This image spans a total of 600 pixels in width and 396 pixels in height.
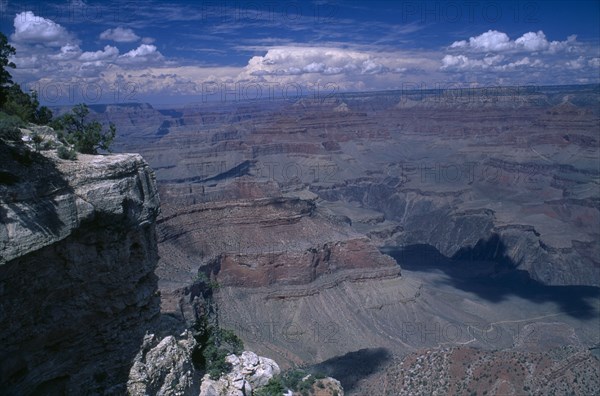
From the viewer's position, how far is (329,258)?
5534 centimetres

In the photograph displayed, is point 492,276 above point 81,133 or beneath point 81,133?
beneath

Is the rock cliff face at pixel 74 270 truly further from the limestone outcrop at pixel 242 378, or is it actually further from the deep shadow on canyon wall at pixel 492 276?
the deep shadow on canyon wall at pixel 492 276

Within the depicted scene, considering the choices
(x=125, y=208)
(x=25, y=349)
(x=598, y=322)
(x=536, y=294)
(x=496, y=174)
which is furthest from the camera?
(x=496, y=174)

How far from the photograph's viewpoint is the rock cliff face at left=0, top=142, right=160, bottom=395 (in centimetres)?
1190

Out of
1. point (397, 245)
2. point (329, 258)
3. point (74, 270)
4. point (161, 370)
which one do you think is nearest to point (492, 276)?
point (397, 245)

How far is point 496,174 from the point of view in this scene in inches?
5020

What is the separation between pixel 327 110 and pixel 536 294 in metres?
127

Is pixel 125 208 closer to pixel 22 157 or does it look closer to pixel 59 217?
pixel 59 217

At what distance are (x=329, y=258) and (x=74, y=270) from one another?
43516mm

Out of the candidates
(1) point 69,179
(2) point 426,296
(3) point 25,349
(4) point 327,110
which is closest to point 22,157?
(1) point 69,179

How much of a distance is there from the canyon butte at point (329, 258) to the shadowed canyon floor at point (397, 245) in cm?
29

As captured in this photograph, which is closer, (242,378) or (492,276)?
(242,378)

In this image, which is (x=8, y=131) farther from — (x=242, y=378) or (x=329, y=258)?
(x=329, y=258)

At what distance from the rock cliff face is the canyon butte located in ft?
0.17
